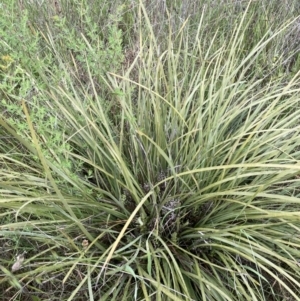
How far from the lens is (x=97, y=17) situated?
5.33 feet

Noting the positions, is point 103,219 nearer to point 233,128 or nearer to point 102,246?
point 102,246

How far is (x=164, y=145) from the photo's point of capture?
115 cm

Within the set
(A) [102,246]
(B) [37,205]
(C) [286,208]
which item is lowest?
(C) [286,208]

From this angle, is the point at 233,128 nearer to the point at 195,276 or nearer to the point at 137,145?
the point at 137,145

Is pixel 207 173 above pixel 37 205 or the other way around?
the other way around

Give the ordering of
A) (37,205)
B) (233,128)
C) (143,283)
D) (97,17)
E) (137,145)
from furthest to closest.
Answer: (97,17)
(233,128)
(137,145)
(37,205)
(143,283)

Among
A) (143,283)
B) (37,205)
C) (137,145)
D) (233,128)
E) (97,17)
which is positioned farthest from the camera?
(97,17)

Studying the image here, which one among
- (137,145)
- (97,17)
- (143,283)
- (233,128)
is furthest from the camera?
(97,17)

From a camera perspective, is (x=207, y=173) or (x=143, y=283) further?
(x=207, y=173)

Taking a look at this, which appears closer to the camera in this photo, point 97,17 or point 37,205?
point 37,205

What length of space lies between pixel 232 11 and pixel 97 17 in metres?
0.54

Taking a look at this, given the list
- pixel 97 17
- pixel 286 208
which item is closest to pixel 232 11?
pixel 97 17

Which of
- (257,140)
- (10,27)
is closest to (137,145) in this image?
(257,140)

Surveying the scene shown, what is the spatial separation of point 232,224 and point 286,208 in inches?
6.9
